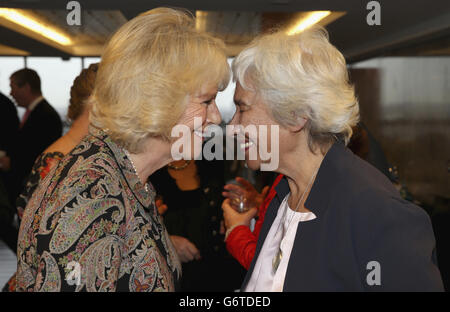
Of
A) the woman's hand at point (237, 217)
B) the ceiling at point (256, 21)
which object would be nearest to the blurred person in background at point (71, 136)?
the woman's hand at point (237, 217)

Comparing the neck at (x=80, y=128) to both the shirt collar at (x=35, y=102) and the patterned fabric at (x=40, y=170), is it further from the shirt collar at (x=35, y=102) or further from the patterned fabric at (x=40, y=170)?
the shirt collar at (x=35, y=102)

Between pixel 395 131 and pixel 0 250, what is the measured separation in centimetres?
626

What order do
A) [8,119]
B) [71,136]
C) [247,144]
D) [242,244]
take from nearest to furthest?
1. [247,144]
2. [242,244]
3. [71,136]
4. [8,119]

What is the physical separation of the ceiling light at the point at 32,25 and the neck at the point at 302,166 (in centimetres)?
483

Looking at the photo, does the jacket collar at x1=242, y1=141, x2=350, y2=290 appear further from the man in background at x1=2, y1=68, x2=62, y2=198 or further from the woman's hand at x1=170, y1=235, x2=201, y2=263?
the man in background at x1=2, y1=68, x2=62, y2=198

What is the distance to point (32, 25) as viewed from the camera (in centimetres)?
616

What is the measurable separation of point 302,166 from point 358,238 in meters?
0.37

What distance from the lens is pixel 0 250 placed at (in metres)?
6.07

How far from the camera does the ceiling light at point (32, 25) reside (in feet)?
17.7

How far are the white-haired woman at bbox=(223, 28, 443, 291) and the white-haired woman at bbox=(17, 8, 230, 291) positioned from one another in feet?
0.52

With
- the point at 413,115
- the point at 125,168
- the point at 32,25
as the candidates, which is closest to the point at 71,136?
the point at 125,168

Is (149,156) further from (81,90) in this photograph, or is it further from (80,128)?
(81,90)
